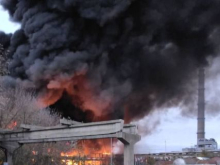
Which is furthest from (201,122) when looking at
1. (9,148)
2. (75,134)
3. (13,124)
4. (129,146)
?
(129,146)

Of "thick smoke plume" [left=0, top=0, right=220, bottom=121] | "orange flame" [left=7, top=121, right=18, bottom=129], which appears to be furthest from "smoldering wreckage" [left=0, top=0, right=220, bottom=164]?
"orange flame" [left=7, top=121, right=18, bottom=129]

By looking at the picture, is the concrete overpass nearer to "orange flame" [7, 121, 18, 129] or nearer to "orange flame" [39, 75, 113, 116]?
"orange flame" [7, 121, 18, 129]

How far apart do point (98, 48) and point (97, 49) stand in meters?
0.27

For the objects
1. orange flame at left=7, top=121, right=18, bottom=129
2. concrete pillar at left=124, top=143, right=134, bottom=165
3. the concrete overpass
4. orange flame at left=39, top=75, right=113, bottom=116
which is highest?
orange flame at left=39, top=75, right=113, bottom=116

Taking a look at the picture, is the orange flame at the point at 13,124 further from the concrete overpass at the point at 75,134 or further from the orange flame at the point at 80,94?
the orange flame at the point at 80,94

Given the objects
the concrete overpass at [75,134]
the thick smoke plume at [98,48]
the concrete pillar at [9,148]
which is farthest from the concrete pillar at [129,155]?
the thick smoke plume at [98,48]

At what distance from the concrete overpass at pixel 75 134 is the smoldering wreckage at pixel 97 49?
17380 millimetres

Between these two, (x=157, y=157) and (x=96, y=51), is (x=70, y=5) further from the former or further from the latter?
(x=157, y=157)

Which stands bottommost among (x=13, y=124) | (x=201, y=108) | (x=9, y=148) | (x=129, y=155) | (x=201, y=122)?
(x=129, y=155)

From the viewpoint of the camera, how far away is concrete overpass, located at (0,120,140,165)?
18.9 metres

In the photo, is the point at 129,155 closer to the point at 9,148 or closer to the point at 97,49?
the point at 9,148

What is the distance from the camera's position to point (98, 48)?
43.2m

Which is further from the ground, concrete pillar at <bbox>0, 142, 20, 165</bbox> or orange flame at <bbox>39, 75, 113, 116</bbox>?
orange flame at <bbox>39, 75, 113, 116</bbox>

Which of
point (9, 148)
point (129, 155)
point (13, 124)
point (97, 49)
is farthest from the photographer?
point (97, 49)
